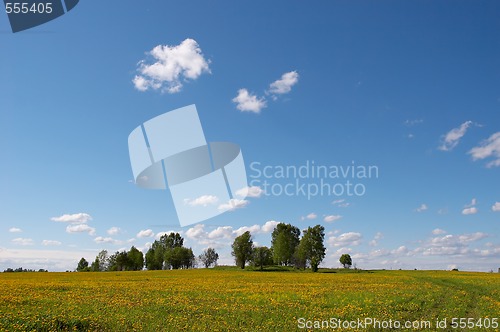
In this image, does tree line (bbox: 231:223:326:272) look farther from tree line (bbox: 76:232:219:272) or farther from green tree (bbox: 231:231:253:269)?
tree line (bbox: 76:232:219:272)

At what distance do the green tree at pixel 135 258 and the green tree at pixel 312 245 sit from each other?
6833 cm

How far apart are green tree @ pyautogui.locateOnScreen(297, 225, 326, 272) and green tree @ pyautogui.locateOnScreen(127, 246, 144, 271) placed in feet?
Answer: 224

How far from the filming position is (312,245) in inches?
5017

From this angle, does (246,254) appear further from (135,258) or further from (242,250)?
(135,258)

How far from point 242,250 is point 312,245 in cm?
2350

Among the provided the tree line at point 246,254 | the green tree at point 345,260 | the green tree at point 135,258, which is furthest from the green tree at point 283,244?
the green tree at point 135,258

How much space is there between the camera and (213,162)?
22.1 m

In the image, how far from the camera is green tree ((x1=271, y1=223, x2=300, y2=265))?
134250 mm

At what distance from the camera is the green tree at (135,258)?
15325 centimetres

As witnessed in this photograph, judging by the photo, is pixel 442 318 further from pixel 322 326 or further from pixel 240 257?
pixel 240 257

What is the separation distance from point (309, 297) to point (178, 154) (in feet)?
50.6

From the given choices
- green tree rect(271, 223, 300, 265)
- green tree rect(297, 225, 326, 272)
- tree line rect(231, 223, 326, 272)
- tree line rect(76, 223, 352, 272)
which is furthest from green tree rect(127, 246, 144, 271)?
green tree rect(297, 225, 326, 272)

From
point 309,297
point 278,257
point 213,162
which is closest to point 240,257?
point 278,257

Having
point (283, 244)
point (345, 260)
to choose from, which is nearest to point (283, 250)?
point (283, 244)
